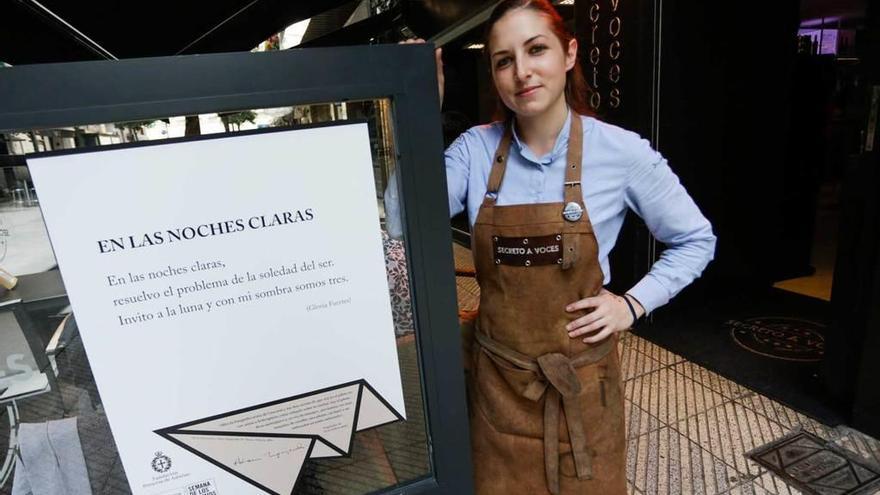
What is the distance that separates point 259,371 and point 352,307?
156mm

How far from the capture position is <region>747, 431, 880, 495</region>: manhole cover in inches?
78.6

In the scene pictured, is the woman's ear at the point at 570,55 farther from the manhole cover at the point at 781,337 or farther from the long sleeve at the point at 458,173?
the manhole cover at the point at 781,337

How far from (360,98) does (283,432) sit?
50 cm

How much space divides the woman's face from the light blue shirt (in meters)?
0.11

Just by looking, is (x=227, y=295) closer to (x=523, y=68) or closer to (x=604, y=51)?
(x=523, y=68)

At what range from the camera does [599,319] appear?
114 cm

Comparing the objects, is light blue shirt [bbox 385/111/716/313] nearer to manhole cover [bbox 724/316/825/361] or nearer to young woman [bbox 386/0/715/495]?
young woman [bbox 386/0/715/495]

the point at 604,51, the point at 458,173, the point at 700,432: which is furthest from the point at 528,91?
the point at 604,51

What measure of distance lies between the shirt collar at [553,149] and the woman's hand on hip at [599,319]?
32 cm

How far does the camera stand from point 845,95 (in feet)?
17.0

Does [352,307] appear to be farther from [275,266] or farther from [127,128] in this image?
[127,128]

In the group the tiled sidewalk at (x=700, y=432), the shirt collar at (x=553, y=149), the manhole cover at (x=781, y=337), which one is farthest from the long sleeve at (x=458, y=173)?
the manhole cover at (x=781, y=337)

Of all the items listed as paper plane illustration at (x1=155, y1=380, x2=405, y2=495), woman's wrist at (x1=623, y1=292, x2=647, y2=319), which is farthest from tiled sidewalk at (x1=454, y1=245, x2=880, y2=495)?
paper plane illustration at (x1=155, y1=380, x2=405, y2=495)

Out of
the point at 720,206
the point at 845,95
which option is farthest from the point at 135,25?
the point at 845,95
